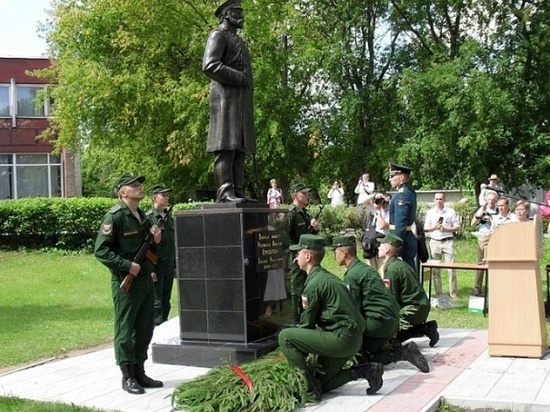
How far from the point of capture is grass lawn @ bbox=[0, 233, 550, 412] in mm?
9625

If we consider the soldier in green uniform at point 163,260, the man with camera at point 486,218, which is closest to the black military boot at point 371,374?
the soldier in green uniform at point 163,260

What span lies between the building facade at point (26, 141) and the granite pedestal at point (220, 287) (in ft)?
95.7

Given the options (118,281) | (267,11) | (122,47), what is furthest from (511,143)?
(118,281)

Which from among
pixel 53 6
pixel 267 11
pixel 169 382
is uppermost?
pixel 53 6

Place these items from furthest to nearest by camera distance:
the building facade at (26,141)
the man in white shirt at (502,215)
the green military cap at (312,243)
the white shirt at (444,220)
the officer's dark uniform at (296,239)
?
1. the building facade at (26,141)
2. the white shirt at (444,220)
3. the man in white shirt at (502,215)
4. the officer's dark uniform at (296,239)
5. the green military cap at (312,243)

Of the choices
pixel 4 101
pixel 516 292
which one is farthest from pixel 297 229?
pixel 4 101

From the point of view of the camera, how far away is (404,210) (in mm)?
10055

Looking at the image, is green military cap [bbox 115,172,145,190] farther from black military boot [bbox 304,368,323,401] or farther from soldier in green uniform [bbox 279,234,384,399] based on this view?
black military boot [bbox 304,368,323,401]

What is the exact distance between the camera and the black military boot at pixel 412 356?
753cm

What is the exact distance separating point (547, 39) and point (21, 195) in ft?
84.4

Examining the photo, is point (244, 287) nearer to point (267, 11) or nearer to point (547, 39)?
point (547, 39)

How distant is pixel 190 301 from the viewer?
27.8 feet

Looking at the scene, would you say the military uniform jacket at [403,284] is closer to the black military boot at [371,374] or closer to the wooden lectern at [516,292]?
the wooden lectern at [516,292]

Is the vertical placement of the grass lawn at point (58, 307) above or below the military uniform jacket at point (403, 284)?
below
